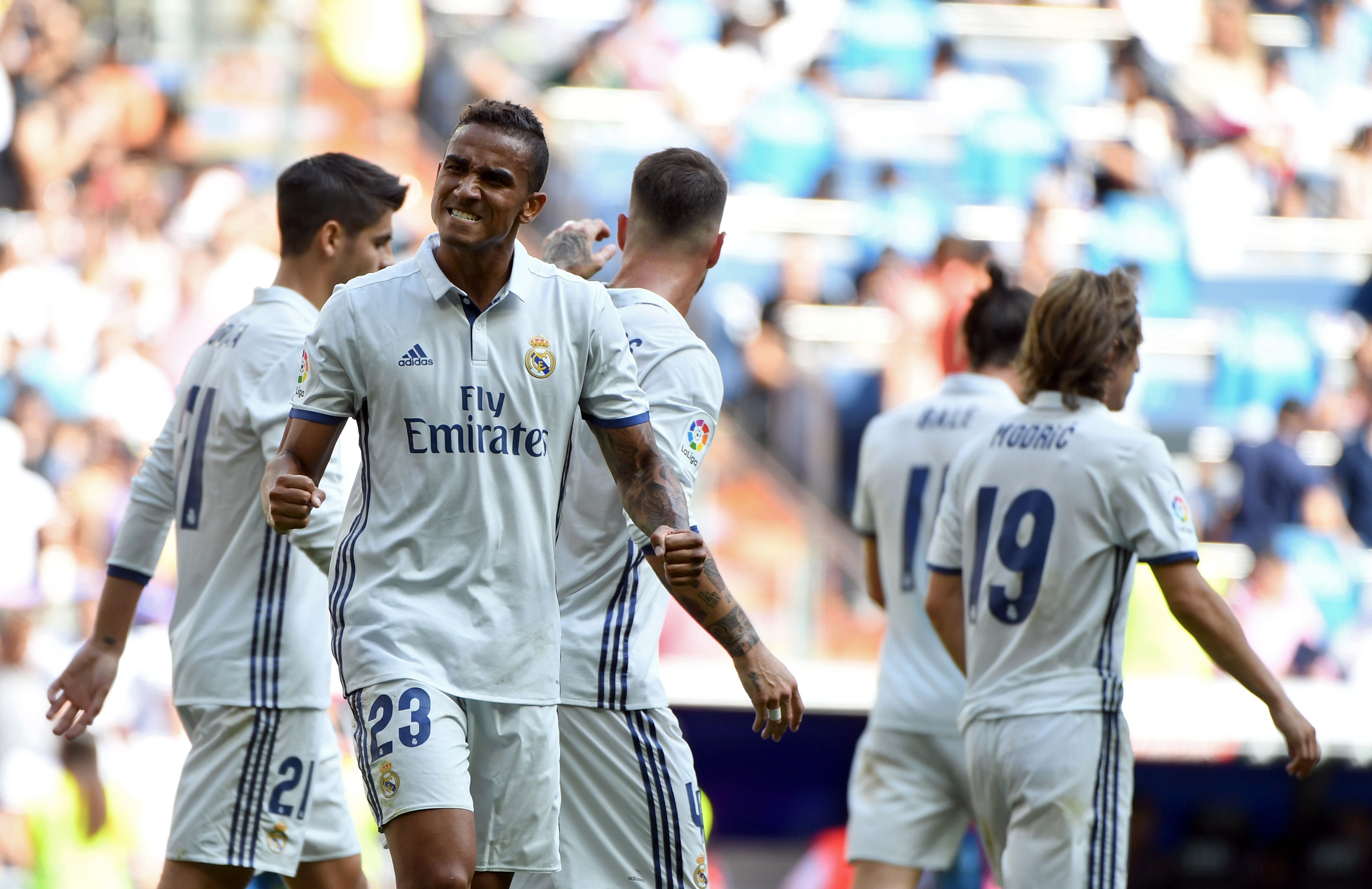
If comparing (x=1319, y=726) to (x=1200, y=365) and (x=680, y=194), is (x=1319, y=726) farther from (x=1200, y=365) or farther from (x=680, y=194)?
(x=680, y=194)

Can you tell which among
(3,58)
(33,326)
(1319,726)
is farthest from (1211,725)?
(3,58)

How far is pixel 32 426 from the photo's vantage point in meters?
10.6

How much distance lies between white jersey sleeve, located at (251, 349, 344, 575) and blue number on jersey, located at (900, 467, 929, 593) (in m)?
2.02

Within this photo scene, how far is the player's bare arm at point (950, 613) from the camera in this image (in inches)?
194

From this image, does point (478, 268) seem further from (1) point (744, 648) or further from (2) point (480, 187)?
(1) point (744, 648)

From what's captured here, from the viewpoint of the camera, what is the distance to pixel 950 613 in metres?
4.95

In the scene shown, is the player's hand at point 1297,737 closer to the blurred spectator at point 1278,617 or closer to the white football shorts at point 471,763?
the white football shorts at point 471,763

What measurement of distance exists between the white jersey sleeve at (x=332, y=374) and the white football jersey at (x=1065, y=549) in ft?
6.63

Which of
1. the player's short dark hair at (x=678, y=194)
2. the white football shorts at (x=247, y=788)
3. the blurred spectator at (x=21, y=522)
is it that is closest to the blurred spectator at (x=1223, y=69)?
the blurred spectator at (x=21, y=522)

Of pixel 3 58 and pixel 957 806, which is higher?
pixel 3 58

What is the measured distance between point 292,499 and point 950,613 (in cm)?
247

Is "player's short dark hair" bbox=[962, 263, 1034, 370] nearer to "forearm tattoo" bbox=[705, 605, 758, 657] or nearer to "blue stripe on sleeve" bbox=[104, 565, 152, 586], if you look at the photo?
"forearm tattoo" bbox=[705, 605, 758, 657]

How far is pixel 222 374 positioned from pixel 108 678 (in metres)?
0.93

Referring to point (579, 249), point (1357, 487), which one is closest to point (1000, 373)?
point (579, 249)
